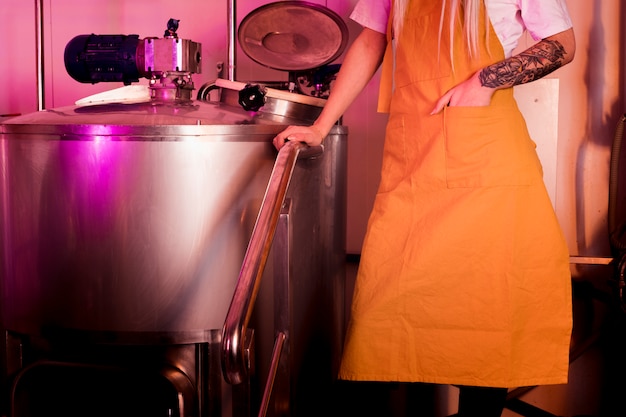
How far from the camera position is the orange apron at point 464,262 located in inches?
65.9

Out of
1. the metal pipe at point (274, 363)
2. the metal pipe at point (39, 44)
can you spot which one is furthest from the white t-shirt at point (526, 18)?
the metal pipe at point (39, 44)

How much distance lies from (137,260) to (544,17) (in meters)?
1.04

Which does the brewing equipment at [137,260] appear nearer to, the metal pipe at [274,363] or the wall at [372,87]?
the metal pipe at [274,363]

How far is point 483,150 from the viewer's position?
1669 mm

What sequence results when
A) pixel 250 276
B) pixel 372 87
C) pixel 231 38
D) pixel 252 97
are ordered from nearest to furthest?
pixel 250 276
pixel 252 97
pixel 231 38
pixel 372 87

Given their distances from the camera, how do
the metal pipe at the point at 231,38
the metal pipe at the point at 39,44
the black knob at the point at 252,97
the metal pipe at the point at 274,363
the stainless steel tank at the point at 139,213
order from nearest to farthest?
the metal pipe at the point at 274,363 < the stainless steel tank at the point at 139,213 < the black knob at the point at 252,97 < the metal pipe at the point at 231,38 < the metal pipe at the point at 39,44

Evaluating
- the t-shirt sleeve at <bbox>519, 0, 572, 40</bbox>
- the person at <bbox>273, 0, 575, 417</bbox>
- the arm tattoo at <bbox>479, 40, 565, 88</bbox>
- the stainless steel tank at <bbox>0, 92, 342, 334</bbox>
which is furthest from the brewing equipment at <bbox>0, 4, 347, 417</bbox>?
the t-shirt sleeve at <bbox>519, 0, 572, 40</bbox>

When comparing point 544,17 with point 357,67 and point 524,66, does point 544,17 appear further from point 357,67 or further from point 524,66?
point 357,67

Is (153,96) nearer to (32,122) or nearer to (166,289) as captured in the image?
(32,122)

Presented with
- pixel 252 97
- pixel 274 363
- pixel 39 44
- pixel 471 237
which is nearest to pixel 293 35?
pixel 252 97

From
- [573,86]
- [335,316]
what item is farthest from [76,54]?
[573,86]

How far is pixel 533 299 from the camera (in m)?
1.71

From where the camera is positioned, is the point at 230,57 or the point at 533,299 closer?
the point at 533,299

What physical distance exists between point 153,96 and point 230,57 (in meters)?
0.35
